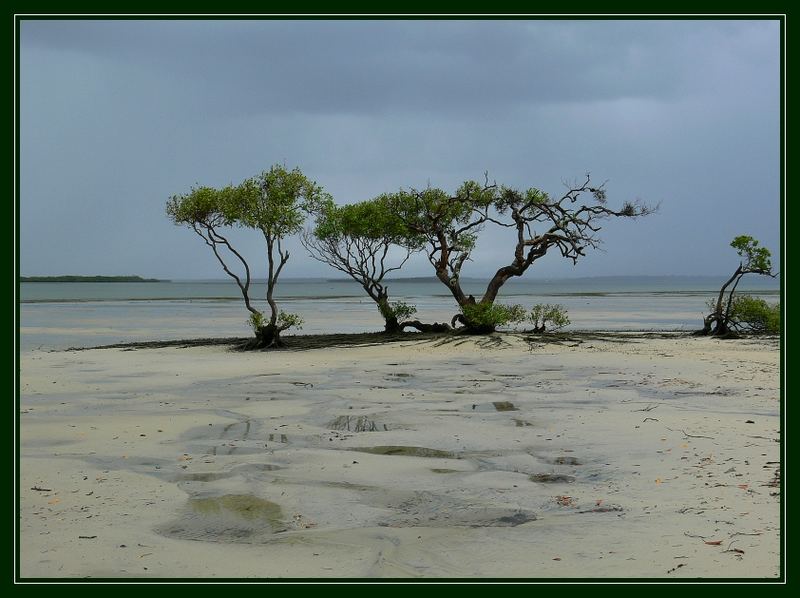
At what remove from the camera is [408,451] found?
905 cm

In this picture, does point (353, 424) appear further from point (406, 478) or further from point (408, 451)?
point (406, 478)

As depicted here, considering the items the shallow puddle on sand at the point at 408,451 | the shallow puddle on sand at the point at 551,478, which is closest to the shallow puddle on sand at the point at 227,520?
the shallow puddle on sand at the point at 408,451

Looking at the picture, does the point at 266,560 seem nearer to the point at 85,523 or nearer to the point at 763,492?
the point at 85,523

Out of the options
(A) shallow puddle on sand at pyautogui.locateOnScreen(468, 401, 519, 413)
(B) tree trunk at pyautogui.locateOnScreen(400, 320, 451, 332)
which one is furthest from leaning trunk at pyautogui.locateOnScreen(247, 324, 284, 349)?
(A) shallow puddle on sand at pyautogui.locateOnScreen(468, 401, 519, 413)

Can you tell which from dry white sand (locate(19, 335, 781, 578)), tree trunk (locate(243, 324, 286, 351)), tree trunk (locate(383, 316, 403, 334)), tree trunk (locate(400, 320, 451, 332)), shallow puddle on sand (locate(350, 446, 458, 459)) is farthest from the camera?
tree trunk (locate(383, 316, 403, 334))

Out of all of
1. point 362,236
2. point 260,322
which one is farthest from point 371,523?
point 362,236

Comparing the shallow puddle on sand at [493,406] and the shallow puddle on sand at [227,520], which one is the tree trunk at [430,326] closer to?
the shallow puddle on sand at [493,406]

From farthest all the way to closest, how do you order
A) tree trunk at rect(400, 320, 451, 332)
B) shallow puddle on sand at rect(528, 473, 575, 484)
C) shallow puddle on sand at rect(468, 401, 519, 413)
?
tree trunk at rect(400, 320, 451, 332) < shallow puddle on sand at rect(468, 401, 519, 413) < shallow puddle on sand at rect(528, 473, 575, 484)

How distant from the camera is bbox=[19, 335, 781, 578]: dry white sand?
5.64 m

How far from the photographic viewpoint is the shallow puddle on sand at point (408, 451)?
8.85 metres

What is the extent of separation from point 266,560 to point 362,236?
75.7ft

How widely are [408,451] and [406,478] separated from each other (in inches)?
47.6

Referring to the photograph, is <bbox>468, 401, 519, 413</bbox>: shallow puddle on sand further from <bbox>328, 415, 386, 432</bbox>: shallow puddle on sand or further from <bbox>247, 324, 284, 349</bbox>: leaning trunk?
<bbox>247, 324, 284, 349</bbox>: leaning trunk

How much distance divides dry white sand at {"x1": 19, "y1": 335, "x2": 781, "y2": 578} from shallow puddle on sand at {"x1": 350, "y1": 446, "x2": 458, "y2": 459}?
46 millimetres
